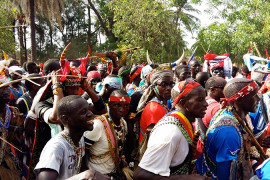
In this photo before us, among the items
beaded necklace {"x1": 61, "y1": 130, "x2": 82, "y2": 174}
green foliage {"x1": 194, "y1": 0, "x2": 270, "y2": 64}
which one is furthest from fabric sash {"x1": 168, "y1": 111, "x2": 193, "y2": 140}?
green foliage {"x1": 194, "y1": 0, "x2": 270, "y2": 64}

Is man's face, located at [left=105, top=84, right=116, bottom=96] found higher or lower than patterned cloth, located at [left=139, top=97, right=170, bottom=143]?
higher

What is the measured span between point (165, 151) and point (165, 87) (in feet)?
5.74

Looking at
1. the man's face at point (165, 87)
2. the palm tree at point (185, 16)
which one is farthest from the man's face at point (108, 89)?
the palm tree at point (185, 16)

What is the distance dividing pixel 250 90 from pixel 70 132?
6.41 ft

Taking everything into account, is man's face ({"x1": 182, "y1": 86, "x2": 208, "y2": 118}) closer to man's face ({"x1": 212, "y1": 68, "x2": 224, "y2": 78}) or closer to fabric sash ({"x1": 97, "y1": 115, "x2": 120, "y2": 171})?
fabric sash ({"x1": 97, "y1": 115, "x2": 120, "y2": 171})

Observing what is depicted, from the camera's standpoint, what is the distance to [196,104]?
261 centimetres

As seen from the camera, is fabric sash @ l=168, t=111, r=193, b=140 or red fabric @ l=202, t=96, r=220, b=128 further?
red fabric @ l=202, t=96, r=220, b=128

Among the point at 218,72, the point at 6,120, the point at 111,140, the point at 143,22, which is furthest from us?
the point at 143,22

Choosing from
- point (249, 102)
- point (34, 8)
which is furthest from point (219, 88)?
point (34, 8)

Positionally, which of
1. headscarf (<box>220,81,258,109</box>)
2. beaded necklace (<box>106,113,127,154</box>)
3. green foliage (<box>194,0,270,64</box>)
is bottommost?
beaded necklace (<box>106,113,127,154</box>)

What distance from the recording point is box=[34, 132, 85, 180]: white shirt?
2145 mm

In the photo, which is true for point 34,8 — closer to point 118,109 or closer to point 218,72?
point 218,72

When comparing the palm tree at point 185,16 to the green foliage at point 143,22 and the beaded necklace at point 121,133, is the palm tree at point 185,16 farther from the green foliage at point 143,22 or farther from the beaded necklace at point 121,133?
the beaded necklace at point 121,133

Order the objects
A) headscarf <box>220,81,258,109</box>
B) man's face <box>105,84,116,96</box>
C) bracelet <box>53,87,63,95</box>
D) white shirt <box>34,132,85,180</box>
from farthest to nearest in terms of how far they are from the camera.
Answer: man's face <box>105,84,116,96</box>
bracelet <box>53,87,63,95</box>
headscarf <box>220,81,258,109</box>
white shirt <box>34,132,85,180</box>
